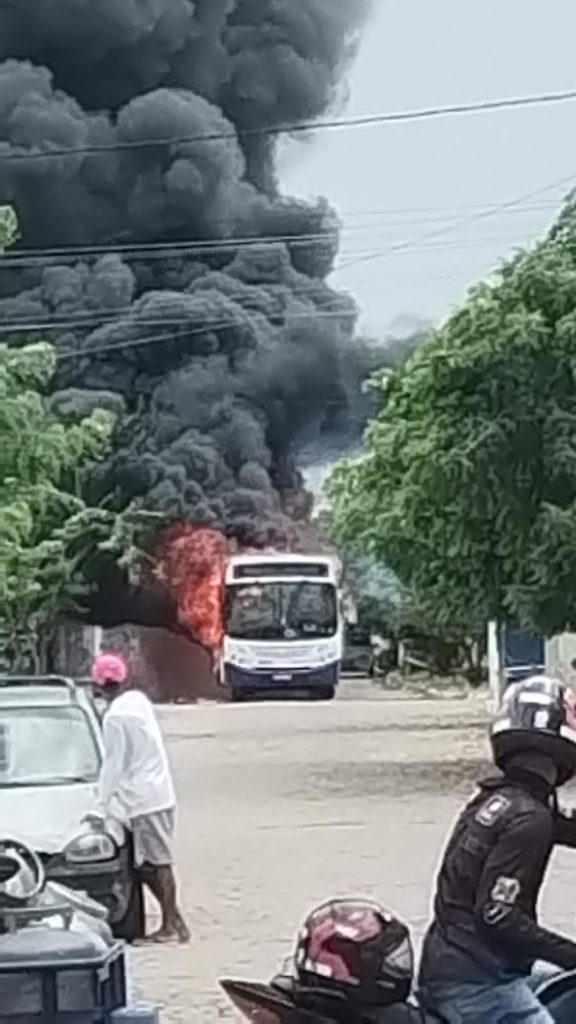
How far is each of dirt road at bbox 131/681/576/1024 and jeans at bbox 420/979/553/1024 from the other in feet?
7.51

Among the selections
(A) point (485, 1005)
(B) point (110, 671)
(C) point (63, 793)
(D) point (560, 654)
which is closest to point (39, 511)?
(D) point (560, 654)

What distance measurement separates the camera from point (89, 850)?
593cm

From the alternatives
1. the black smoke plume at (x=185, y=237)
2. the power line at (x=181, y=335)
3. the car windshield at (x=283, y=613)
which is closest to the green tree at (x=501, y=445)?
the car windshield at (x=283, y=613)

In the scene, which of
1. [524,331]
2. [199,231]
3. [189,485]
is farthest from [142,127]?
[524,331]

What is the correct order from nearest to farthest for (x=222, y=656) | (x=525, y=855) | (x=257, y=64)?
(x=525, y=855)
(x=222, y=656)
(x=257, y=64)

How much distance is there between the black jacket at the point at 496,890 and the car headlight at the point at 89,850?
3197 mm

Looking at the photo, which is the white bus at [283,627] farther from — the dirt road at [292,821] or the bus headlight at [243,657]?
the dirt road at [292,821]

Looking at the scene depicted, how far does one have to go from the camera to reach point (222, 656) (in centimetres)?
1698

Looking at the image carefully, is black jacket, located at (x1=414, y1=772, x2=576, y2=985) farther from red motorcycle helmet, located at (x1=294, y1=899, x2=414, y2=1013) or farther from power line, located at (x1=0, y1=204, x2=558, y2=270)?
power line, located at (x1=0, y1=204, x2=558, y2=270)

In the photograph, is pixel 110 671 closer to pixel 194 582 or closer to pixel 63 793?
pixel 63 793

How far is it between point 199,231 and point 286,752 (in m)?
9.12

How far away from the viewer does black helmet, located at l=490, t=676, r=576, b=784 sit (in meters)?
2.73

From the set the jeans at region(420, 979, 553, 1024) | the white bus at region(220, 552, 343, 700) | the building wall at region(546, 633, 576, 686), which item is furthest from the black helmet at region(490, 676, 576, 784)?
the white bus at region(220, 552, 343, 700)

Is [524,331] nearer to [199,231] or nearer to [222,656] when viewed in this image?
[222,656]
